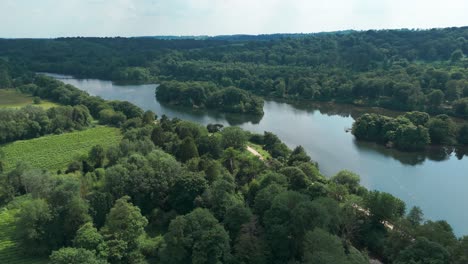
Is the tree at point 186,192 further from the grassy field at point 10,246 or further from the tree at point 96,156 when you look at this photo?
the tree at point 96,156

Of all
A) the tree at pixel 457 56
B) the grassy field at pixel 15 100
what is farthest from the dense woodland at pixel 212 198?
the tree at pixel 457 56

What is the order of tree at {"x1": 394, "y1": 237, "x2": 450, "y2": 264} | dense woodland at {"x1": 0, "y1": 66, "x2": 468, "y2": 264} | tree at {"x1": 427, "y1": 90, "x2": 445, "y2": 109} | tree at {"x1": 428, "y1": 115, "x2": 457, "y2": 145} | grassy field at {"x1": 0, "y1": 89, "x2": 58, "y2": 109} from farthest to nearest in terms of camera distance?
grassy field at {"x1": 0, "y1": 89, "x2": 58, "y2": 109}
tree at {"x1": 427, "y1": 90, "x2": 445, "y2": 109}
tree at {"x1": 428, "y1": 115, "x2": 457, "y2": 145}
dense woodland at {"x1": 0, "y1": 66, "x2": 468, "y2": 264}
tree at {"x1": 394, "y1": 237, "x2": 450, "y2": 264}

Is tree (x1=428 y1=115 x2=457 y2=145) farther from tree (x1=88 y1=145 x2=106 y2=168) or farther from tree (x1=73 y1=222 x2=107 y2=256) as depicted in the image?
tree (x1=73 y1=222 x2=107 y2=256)

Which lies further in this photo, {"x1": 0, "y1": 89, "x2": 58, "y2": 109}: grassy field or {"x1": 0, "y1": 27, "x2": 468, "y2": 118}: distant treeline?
{"x1": 0, "y1": 27, "x2": 468, "y2": 118}: distant treeline

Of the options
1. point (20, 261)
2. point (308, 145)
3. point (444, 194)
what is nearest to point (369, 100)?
point (308, 145)

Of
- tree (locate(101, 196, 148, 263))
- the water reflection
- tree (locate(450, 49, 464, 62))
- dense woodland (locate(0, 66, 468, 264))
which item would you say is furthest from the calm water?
tree (locate(450, 49, 464, 62))

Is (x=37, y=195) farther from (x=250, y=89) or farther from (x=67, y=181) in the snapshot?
(x=250, y=89)
